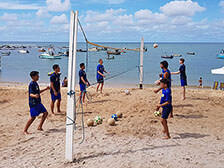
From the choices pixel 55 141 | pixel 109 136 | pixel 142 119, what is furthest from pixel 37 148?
pixel 142 119

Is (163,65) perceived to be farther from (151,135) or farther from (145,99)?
(145,99)

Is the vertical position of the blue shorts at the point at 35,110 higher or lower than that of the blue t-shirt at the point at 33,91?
lower

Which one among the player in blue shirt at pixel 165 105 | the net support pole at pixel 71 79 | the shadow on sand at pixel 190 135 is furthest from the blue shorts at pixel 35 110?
the shadow on sand at pixel 190 135

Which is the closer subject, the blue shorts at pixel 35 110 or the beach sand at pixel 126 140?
the beach sand at pixel 126 140

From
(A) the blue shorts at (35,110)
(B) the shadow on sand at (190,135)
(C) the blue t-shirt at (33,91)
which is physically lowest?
(B) the shadow on sand at (190,135)

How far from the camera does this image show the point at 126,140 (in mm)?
5066

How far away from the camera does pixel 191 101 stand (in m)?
8.98

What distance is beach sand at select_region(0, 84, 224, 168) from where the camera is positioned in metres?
4.07

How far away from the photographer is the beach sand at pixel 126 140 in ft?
13.4

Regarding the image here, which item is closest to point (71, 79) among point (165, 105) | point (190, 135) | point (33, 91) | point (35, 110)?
point (33, 91)

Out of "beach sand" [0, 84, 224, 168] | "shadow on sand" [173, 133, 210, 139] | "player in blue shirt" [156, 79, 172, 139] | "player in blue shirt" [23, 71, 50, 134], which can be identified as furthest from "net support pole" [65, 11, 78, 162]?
"shadow on sand" [173, 133, 210, 139]

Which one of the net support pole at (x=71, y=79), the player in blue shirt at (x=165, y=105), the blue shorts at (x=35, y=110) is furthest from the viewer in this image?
the blue shorts at (x=35, y=110)

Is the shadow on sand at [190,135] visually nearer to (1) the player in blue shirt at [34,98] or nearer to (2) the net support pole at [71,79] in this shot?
(2) the net support pole at [71,79]

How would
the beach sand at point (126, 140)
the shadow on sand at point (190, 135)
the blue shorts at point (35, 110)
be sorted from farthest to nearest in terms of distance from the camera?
the blue shorts at point (35, 110) → the shadow on sand at point (190, 135) → the beach sand at point (126, 140)
